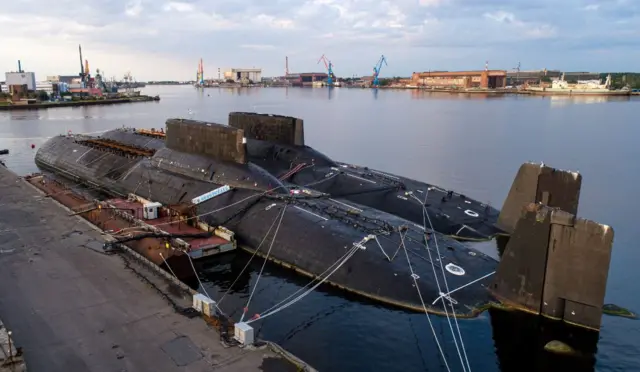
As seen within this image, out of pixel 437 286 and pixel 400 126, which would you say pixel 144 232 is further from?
pixel 400 126

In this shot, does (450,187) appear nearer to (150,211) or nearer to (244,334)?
(150,211)

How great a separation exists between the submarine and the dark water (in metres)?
0.97

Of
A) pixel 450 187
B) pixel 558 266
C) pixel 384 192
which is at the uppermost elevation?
pixel 558 266

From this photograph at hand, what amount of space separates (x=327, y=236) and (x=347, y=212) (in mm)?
3274

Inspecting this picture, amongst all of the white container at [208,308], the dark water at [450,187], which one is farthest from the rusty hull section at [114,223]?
the white container at [208,308]

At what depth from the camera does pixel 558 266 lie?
16.7m

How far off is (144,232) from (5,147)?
53.4 m

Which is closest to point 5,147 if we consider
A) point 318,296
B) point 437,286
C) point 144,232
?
point 144,232

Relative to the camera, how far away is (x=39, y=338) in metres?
13.6

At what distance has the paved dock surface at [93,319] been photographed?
12586 mm

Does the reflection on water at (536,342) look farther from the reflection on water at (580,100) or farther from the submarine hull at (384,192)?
the reflection on water at (580,100)

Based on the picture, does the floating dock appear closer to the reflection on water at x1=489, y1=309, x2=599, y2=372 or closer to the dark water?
the dark water

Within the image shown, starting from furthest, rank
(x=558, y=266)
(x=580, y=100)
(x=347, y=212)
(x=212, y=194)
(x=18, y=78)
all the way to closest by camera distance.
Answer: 1. (x=580, y=100)
2. (x=18, y=78)
3. (x=212, y=194)
4. (x=347, y=212)
5. (x=558, y=266)

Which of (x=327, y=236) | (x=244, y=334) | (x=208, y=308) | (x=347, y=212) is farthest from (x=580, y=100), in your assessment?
(x=244, y=334)
